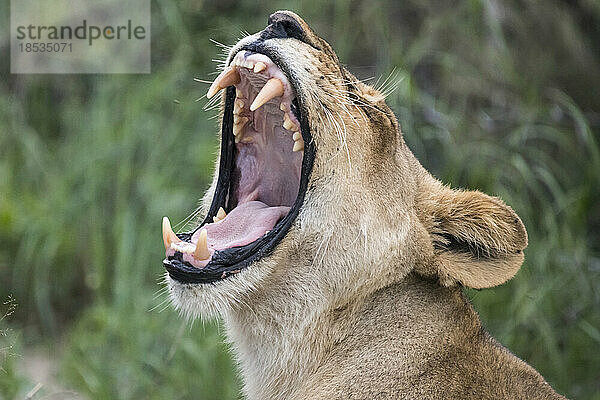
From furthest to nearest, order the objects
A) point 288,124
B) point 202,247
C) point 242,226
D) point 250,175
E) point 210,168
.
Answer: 1. point 210,168
2. point 250,175
3. point 242,226
4. point 288,124
5. point 202,247

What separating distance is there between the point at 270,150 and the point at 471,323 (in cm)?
87

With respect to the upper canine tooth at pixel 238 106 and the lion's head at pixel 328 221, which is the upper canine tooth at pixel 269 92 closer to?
the lion's head at pixel 328 221

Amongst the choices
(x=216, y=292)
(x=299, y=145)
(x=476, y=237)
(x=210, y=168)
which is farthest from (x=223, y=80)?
(x=210, y=168)

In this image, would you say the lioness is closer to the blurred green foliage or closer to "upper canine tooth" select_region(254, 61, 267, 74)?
"upper canine tooth" select_region(254, 61, 267, 74)

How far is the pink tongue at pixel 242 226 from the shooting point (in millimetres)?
2645

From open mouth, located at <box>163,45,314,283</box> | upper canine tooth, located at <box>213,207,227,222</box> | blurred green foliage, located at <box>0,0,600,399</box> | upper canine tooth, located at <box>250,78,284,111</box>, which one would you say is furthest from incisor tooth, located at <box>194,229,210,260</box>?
blurred green foliage, located at <box>0,0,600,399</box>

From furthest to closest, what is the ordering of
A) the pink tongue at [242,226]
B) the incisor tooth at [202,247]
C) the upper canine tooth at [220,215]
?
the upper canine tooth at [220,215] → the pink tongue at [242,226] → the incisor tooth at [202,247]

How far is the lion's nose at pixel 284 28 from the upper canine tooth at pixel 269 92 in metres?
0.16

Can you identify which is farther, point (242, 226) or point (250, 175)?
point (250, 175)

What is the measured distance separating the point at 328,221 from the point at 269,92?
413mm

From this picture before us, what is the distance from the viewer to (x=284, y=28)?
2682 mm

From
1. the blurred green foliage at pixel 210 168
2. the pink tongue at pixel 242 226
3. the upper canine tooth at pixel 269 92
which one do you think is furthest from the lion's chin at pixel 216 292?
the blurred green foliage at pixel 210 168

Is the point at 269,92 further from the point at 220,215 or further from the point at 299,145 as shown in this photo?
the point at 220,215

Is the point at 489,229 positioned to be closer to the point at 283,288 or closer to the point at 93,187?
the point at 283,288
